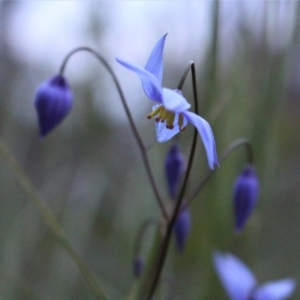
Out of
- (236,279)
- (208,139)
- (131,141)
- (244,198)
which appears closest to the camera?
(208,139)

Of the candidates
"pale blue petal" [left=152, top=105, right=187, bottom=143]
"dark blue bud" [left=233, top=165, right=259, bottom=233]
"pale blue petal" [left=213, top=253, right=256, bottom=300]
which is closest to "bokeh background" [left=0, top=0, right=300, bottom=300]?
"pale blue petal" [left=213, top=253, right=256, bottom=300]

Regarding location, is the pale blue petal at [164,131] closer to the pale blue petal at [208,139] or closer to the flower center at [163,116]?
the flower center at [163,116]

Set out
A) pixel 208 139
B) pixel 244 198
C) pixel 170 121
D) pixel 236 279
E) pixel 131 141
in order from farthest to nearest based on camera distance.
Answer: pixel 131 141
pixel 236 279
pixel 244 198
pixel 170 121
pixel 208 139

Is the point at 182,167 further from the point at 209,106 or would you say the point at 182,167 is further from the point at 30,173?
the point at 30,173

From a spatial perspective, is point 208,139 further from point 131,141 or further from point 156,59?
point 131,141

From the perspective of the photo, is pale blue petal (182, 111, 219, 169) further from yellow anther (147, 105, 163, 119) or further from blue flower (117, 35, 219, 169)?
yellow anther (147, 105, 163, 119)

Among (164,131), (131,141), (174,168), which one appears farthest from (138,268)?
(131,141)
